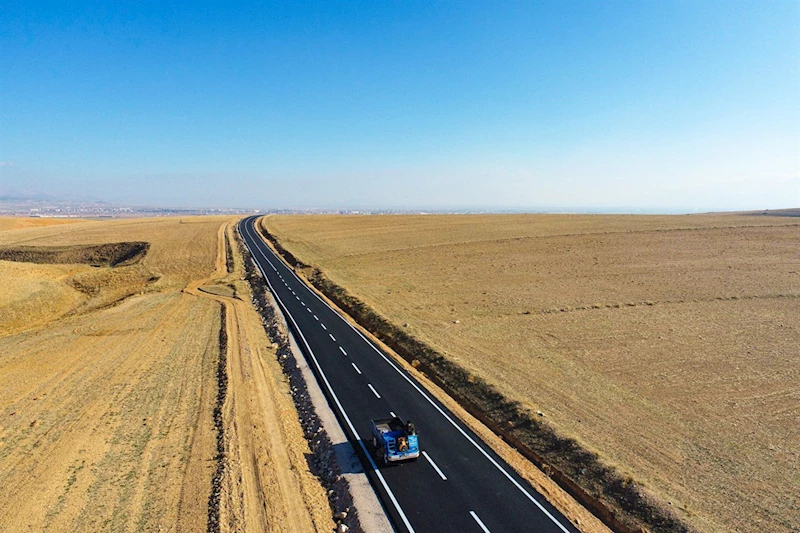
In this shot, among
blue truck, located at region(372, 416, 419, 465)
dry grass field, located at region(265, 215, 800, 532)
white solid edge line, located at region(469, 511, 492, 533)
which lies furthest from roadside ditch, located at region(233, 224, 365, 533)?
dry grass field, located at region(265, 215, 800, 532)

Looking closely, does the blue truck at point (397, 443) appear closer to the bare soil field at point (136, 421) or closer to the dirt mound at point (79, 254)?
the bare soil field at point (136, 421)

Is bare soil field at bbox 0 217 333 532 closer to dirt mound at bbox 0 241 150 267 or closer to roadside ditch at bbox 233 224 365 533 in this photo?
roadside ditch at bbox 233 224 365 533

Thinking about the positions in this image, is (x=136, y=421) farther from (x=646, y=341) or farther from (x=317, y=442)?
(x=646, y=341)

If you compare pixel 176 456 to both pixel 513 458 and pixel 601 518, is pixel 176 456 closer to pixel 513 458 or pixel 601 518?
pixel 513 458

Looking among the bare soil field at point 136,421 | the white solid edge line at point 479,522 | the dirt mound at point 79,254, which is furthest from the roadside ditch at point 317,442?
the dirt mound at point 79,254

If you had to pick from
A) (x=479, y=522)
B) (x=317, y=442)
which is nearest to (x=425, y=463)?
(x=479, y=522)

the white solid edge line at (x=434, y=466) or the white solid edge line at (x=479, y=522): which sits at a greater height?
the white solid edge line at (x=434, y=466)
